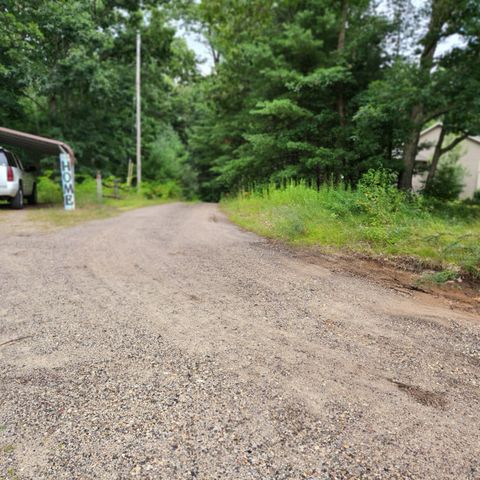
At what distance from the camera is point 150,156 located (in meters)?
25.8

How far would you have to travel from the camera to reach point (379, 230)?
4809mm

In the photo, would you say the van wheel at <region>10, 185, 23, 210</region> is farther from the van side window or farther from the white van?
the van side window

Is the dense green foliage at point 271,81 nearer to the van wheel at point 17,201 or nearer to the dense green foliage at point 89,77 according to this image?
the dense green foliage at point 89,77

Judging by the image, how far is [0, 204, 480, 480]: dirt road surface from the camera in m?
1.35

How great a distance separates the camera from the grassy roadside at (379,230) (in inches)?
156

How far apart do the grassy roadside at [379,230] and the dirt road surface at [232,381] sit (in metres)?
1.07

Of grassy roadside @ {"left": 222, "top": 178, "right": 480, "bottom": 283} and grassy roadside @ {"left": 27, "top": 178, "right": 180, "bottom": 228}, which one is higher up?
grassy roadside @ {"left": 222, "top": 178, "right": 480, "bottom": 283}

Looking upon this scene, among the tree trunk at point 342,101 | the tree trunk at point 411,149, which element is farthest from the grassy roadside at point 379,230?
the tree trunk at point 411,149

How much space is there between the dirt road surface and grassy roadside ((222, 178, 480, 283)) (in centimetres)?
107

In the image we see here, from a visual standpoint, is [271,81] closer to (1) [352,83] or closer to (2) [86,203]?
(1) [352,83]

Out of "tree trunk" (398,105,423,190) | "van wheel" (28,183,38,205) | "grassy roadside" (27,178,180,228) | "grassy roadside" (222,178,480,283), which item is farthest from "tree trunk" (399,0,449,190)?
"van wheel" (28,183,38,205)

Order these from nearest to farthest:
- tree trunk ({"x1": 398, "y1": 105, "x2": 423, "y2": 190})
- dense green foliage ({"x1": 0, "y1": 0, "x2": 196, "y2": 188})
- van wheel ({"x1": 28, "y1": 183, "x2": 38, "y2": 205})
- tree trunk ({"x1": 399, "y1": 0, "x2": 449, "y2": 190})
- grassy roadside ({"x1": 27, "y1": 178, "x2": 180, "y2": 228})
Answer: grassy roadside ({"x1": 27, "y1": 178, "x2": 180, "y2": 228}) → tree trunk ({"x1": 399, "y1": 0, "x2": 449, "y2": 190}) → tree trunk ({"x1": 398, "y1": 105, "x2": 423, "y2": 190}) → van wheel ({"x1": 28, "y1": 183, "x2": 38, "y2": 205}) → dense green foliage ({"x1": 0, "y1": 0, "x2": 196, "y2": 188})

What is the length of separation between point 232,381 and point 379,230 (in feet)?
12.0

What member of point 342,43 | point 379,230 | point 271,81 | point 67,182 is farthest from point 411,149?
point 67,182
